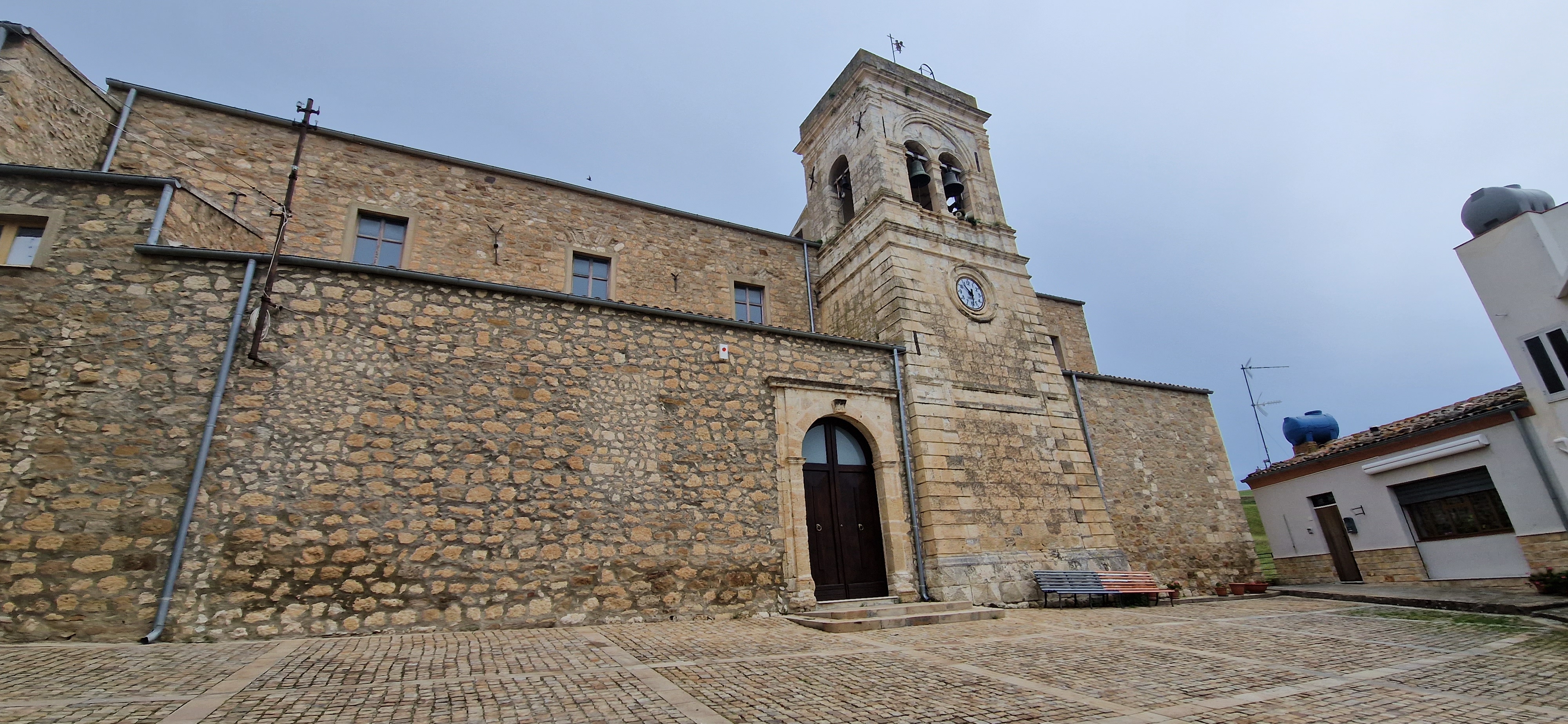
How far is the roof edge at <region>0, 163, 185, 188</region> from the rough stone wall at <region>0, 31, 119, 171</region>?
4.69ft

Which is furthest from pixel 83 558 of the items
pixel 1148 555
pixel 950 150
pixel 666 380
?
pixel 1148 555

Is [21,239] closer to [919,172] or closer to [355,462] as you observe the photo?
[355,462]

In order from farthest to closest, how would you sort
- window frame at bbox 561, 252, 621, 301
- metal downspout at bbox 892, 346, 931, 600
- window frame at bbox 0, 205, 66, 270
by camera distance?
window frame at bbox 561, 252, 621, 301 → metal downspout at bbox 892, 346, 931, 600 → window frame at bbox 0, 205, 66, 270

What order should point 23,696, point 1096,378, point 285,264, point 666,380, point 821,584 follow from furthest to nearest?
point 1096,378 → point 821,584 → point 666,380 → point 285,264 → point 23,696

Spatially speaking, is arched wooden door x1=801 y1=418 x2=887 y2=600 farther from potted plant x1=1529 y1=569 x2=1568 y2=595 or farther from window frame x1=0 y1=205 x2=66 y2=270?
potted plant x1=1529 y1=569 x2=1568 y2=595

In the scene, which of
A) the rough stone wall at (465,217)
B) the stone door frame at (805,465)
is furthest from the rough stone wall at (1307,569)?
the rough stone wall at (465,217)

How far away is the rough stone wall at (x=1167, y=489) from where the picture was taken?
41.2ft

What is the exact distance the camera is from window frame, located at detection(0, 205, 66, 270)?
587cm

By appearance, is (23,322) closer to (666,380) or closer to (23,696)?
(23,696)

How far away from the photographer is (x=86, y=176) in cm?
619

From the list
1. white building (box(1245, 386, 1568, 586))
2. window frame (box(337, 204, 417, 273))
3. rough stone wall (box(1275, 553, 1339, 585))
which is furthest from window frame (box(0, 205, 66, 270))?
rough stone wall (box(1275, 553, 1339, 585))

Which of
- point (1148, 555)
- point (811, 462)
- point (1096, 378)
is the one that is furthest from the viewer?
point (1096, 378)

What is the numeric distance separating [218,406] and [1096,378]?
1422cm

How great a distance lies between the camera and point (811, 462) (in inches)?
372
